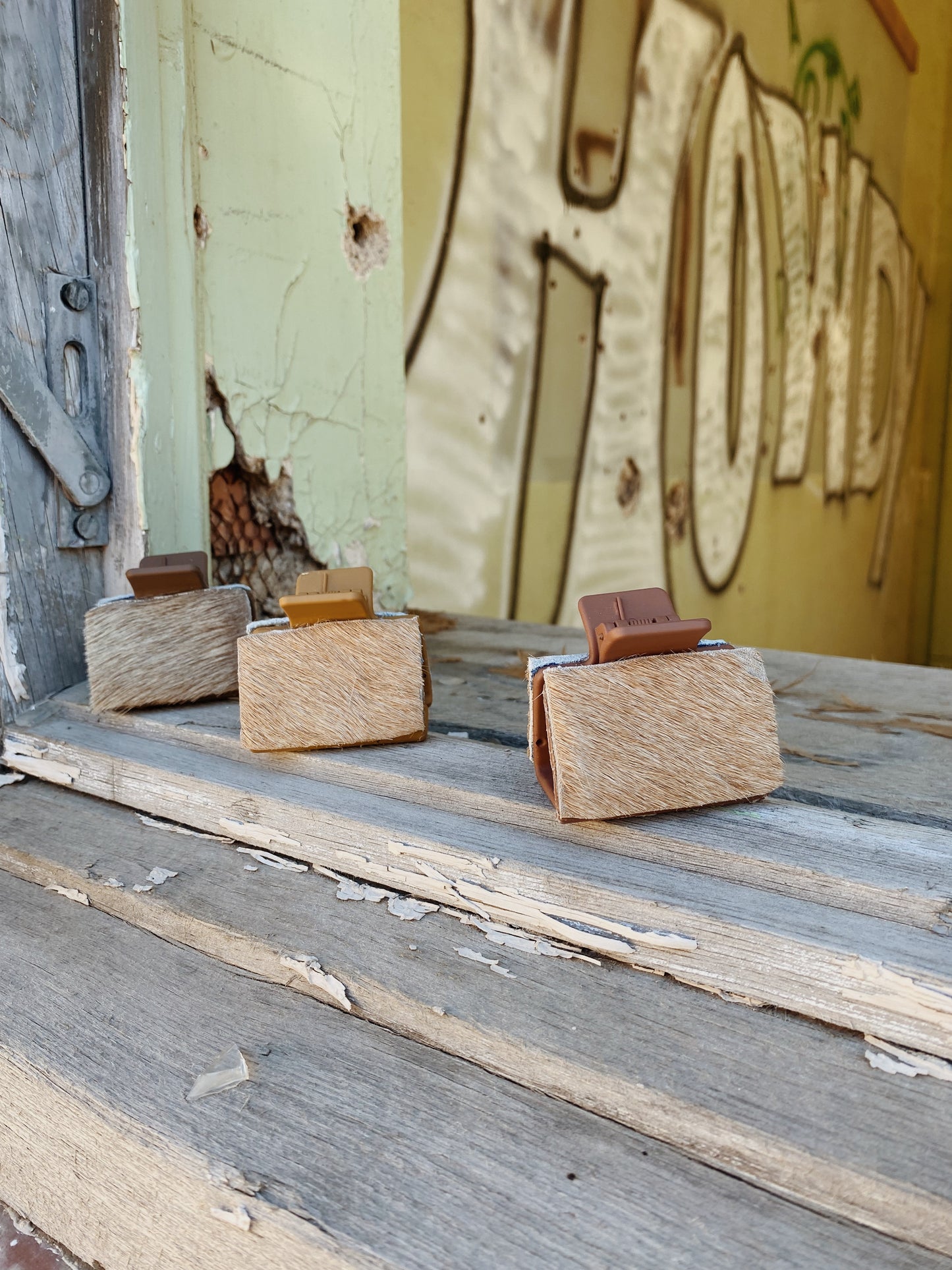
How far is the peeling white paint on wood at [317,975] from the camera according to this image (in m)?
0.74

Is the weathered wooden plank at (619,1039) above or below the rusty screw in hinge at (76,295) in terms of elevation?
below

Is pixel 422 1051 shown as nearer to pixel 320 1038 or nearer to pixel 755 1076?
pixel 320 1038

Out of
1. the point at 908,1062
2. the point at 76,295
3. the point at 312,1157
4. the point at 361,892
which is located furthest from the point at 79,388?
the point at 908,1062

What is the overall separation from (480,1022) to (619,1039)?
0.10m

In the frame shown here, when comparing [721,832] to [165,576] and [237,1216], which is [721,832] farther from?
[165,576]

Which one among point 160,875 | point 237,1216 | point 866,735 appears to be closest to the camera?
point 237,1216

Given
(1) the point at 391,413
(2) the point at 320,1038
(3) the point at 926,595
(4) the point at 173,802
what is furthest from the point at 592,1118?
(3) the point at 926,595

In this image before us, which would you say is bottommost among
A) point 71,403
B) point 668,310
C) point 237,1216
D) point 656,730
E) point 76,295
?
point 237,1216

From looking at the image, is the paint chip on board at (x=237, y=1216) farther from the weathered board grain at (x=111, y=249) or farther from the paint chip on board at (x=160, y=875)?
the weathered board grain at (x=111, y=249)

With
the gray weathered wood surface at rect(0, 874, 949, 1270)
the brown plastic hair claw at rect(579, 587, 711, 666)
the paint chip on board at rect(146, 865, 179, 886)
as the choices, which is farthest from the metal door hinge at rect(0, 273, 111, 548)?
the brown plastic hair claw at rect(579, 587, 711, 666)

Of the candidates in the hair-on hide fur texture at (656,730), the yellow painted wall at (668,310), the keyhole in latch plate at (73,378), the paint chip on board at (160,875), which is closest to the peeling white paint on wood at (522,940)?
the hair-on hide fur texture at (656,730)

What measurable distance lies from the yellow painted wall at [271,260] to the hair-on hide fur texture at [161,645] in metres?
0.20

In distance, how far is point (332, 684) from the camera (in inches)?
39.9

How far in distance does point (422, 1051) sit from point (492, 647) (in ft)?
3.14
